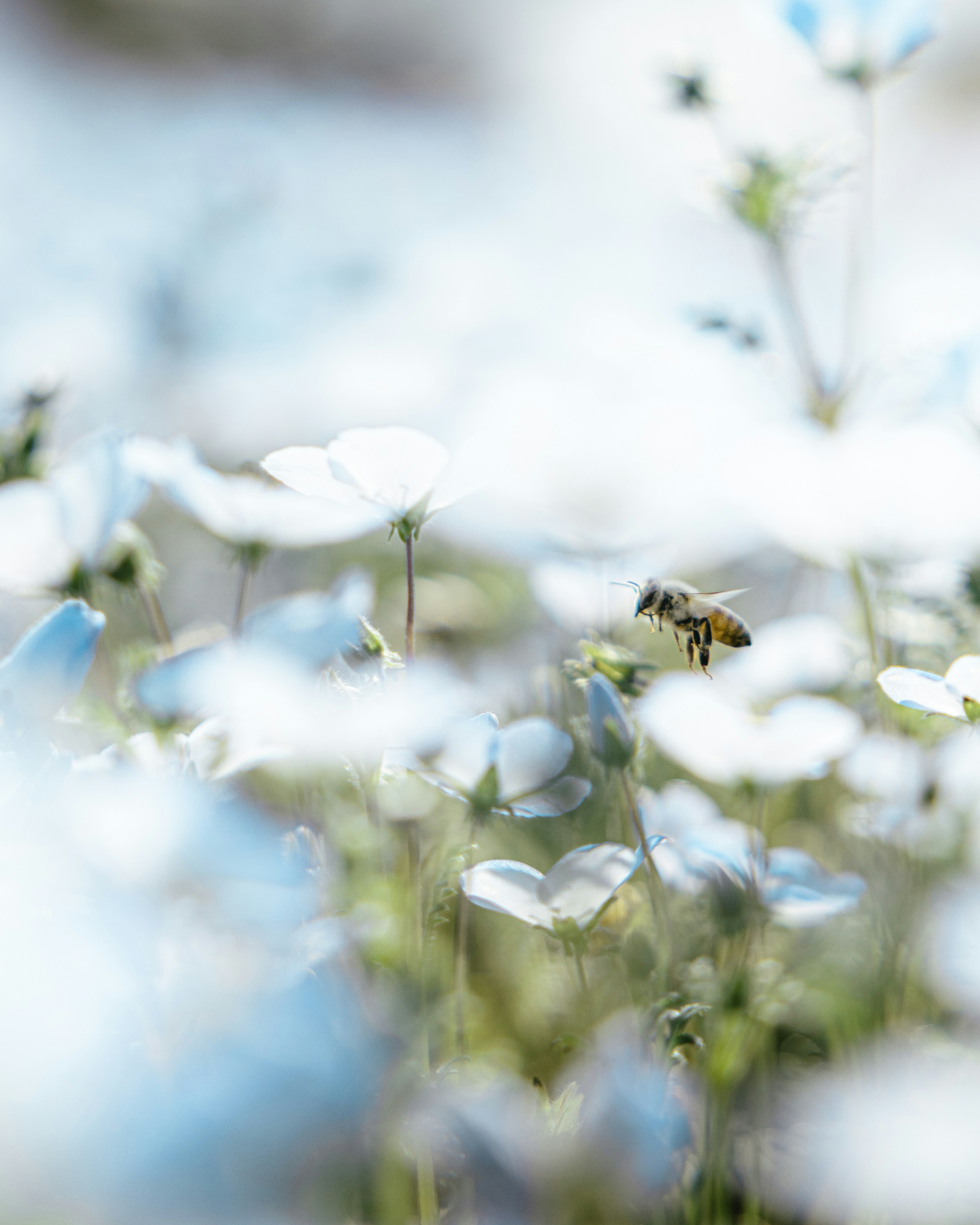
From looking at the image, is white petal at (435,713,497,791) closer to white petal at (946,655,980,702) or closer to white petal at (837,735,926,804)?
white petal at (946,655,980,702)

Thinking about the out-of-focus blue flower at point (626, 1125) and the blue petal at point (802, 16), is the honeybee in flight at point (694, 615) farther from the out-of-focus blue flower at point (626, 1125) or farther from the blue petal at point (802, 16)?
the blue petal at point (802, 16)

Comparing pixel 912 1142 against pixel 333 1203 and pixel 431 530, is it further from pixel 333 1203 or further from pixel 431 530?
pixel 431 530

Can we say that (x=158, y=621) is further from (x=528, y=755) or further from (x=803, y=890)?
(x=803, y=890)

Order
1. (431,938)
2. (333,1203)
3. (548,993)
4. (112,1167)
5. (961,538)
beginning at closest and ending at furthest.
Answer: (112,1167)
(333,1203)
(431,938)
(961,538)
(548,993)

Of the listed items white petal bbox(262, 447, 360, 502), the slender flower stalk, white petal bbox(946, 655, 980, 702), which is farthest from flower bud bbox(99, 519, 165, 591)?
white petal bbox(946, 655, 980, 702)

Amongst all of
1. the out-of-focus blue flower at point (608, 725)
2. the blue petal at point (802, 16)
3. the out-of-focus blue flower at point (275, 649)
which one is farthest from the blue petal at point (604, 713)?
the blue petal at point (802, 16)

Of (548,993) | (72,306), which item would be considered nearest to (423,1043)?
(548,993)
